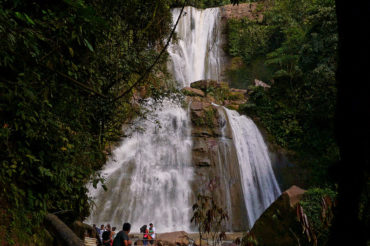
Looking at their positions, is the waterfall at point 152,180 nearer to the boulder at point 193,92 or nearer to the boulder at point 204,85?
the boulder at point 193,92

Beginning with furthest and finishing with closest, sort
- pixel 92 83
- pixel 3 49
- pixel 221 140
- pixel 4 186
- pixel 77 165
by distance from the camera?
pixel 221 140, pixel 92 83, pixel 77 165, pixel 4 186, pixel 3 49

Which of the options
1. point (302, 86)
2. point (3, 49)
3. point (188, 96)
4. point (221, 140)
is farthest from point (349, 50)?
point (302, 86)

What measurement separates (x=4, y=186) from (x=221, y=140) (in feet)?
35.7

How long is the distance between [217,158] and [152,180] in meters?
3.18

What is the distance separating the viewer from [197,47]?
2277 cm

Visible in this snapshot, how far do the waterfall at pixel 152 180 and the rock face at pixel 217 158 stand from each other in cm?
45

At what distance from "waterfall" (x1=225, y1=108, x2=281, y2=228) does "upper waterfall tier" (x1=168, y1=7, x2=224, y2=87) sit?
7.33 m

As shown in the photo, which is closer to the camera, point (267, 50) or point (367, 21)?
Answer: point (367, 21)

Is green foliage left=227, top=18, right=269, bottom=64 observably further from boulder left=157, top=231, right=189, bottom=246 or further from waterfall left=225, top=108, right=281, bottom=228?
boulder left=157, top=231, right=189, bottom=246

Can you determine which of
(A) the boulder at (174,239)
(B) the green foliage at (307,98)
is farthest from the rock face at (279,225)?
(B) the green foliage at (307,98)

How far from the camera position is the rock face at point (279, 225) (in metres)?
6.51

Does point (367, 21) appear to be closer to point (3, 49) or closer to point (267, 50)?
point (3, 49)

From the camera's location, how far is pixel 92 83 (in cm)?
506

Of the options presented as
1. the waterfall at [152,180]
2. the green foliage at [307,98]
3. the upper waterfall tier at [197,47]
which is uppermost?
the upper waterfall tier at [197,47]
